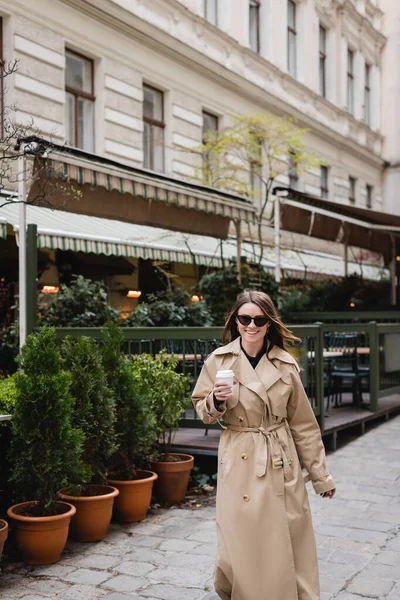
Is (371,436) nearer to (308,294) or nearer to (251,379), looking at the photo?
(308,294)

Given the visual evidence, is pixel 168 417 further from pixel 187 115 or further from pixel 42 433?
pixel 187 115

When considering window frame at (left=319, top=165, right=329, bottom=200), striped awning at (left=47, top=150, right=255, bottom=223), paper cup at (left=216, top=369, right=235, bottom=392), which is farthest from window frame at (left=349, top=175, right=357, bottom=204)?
paper cup at (left=216, top=369, right=235, bottom=392)

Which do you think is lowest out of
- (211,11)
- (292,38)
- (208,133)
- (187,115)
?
(208,133)

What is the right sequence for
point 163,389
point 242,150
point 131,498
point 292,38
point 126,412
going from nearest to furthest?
point 131,498 → point 126,412 → point 163,389 → point 242,150 → point 292,38

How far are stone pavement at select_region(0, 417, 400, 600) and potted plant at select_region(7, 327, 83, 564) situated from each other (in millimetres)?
212

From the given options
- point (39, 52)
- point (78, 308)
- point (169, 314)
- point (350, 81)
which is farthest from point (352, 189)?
point (78, 308)

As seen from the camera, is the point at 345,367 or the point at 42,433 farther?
the point at 345,367

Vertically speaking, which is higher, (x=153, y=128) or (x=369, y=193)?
(x=369, y=193)

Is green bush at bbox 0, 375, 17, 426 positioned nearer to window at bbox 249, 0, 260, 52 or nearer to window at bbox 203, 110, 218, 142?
window at bbox 203, 110, 218, 142

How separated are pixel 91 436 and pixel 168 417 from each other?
1.14 meters

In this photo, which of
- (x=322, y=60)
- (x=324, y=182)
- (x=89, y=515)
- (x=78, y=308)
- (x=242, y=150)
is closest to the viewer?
(x=89, y=515)

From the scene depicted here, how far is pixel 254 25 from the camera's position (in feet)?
71.9

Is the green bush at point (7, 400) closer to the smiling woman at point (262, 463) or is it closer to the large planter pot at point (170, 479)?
the large planter pot at point (170, 479)

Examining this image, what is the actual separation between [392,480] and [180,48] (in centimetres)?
1268
